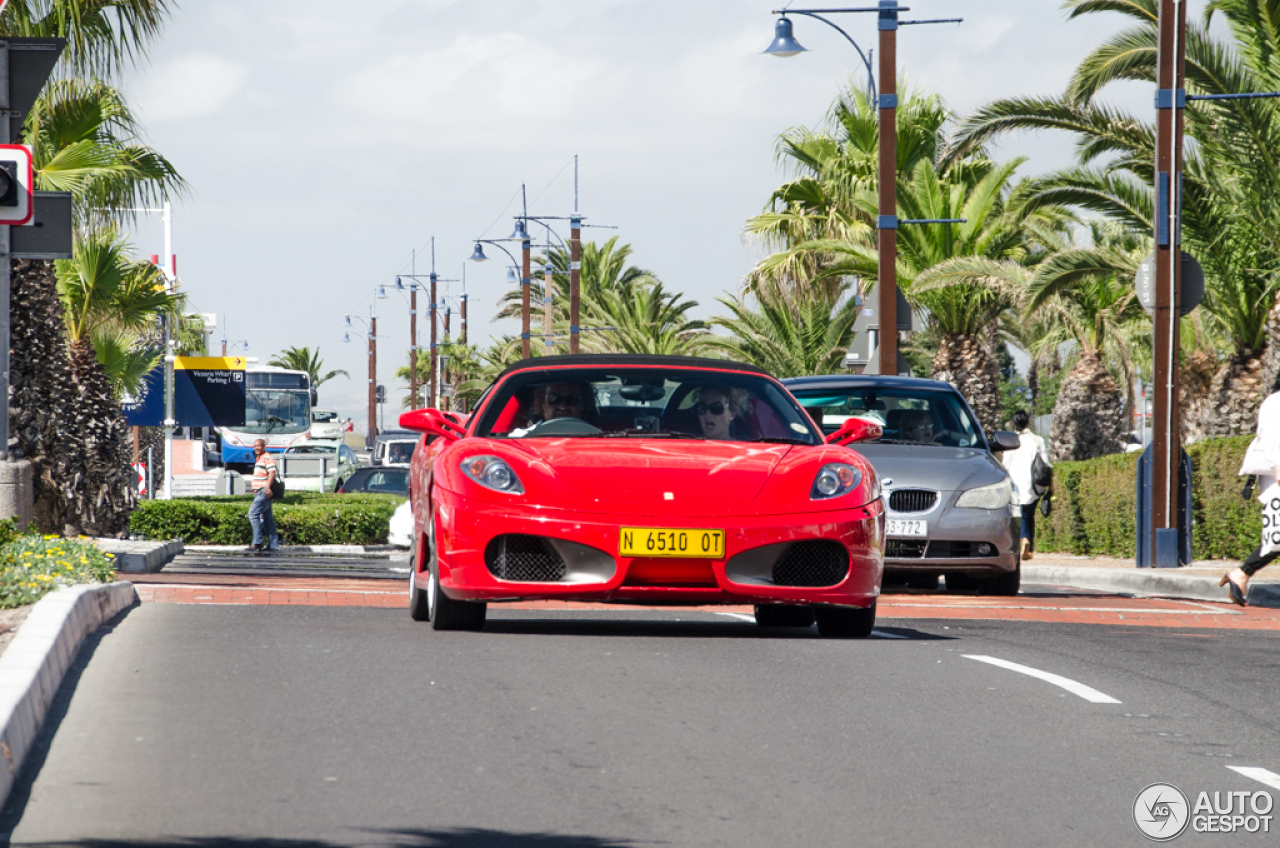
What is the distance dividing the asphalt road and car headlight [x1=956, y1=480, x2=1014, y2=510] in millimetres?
3793

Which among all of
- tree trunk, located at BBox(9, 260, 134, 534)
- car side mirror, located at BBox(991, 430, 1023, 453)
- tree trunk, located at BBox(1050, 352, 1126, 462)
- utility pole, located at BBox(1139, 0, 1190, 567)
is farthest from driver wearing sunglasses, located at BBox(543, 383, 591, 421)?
tree trunk, located at BBox(1050, 352, 1126, 462)

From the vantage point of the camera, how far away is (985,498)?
44.1 ft

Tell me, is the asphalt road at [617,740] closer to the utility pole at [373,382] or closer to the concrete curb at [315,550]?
the concrete curb at [315,550]

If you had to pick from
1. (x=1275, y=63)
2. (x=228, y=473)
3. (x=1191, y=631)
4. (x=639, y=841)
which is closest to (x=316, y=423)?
(x=228, y=473)

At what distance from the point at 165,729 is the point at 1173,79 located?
1511cm

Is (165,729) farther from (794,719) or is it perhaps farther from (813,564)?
(813,564)

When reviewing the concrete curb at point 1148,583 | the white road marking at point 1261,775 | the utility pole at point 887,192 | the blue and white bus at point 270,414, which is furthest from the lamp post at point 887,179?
the blue and white bus at point 270,414

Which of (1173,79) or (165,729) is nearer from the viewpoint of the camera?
(165,729)

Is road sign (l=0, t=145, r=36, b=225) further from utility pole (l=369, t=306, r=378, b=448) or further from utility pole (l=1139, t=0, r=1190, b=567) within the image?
utility pole (l=369, t=306, r=378, b=448)

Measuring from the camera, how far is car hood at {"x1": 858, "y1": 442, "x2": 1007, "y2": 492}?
532 inches

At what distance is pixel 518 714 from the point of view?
6785mm

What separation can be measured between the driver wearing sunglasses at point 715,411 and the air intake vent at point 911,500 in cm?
391

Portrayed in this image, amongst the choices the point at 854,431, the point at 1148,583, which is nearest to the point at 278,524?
the point at 1148,583

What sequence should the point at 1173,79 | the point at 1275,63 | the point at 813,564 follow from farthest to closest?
the point at 1275,63 < the point at 1173,79 < the point at 813,564
